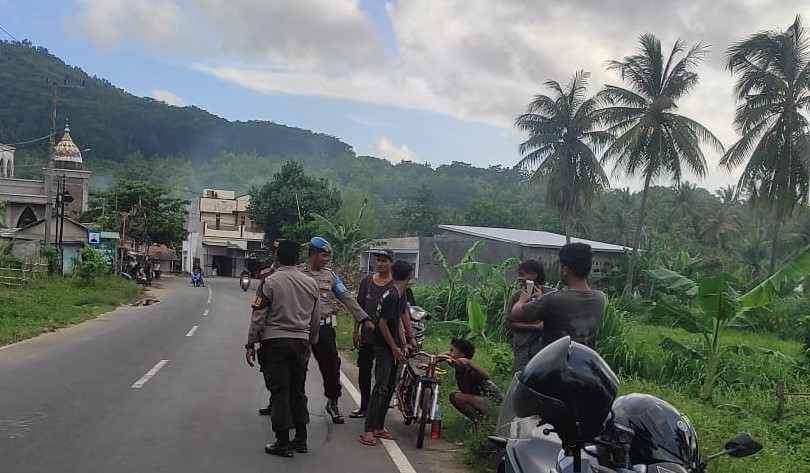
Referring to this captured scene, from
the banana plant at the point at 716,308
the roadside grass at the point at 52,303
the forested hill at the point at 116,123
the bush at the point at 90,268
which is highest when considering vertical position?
the forested hill at the point at 116,123

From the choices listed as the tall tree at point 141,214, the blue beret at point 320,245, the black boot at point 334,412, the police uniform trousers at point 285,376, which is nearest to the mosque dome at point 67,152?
the tall tree at point 141,214

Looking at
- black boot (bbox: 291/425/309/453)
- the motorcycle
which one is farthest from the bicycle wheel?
the motorcycle

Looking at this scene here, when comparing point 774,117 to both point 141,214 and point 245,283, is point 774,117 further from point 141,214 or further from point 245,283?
point 141,214

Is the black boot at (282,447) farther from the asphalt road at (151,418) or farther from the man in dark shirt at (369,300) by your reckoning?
the man in dark shirt at (369,300)

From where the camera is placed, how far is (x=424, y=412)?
23.6ft

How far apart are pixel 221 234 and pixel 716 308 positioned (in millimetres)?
68218

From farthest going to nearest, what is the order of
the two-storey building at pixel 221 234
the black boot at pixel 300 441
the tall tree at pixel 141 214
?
the two-storey building at pixel 221 234, the tall tree at pixel 141 214, the black boot at pixel 300 441

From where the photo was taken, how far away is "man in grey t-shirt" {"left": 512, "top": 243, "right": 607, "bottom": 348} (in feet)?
17.5

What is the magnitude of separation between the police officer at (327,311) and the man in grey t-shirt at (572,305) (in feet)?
8.33

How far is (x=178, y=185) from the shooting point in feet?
322

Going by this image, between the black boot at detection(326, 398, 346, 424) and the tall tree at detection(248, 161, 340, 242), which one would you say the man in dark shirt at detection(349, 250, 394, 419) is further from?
the tall tree at detection(248, 161, 340, 242)

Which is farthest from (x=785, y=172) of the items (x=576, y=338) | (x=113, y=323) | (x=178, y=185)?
(x=178, y=185)

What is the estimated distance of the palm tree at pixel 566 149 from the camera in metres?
41.4

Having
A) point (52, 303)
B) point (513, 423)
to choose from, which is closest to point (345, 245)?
point (52, 303)
